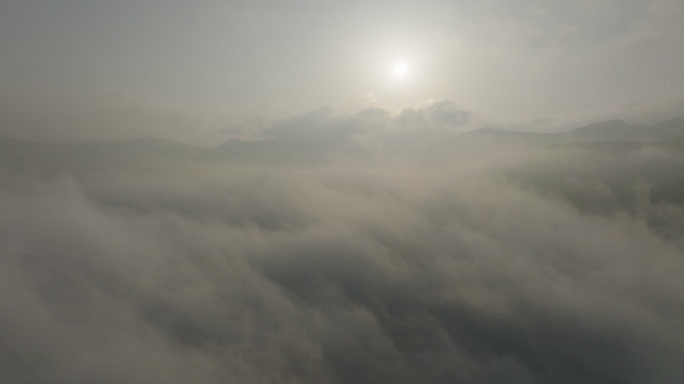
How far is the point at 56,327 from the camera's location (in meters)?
38.5

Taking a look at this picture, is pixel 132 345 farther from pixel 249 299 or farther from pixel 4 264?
pixel 4 264

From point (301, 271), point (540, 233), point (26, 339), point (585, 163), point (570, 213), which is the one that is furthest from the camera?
point (585, 163)

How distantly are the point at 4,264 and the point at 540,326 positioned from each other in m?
75.4

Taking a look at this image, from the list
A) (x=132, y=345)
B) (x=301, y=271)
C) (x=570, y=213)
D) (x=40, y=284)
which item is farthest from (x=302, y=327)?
(x=570, y=213)

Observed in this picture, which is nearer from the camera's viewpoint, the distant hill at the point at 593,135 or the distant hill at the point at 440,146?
the distant hill at the point at 440,146

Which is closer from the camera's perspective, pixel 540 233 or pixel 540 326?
pixel 540 326

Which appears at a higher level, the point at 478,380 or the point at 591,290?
the point at 591,290

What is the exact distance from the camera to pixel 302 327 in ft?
144

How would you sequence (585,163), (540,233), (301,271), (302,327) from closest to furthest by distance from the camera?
1. (302,327)
2. (301,271)
3. (540,233)
4. (585,163)

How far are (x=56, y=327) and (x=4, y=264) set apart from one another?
20.6 m

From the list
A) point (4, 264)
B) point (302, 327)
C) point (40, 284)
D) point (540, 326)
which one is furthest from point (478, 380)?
point (4, 264)

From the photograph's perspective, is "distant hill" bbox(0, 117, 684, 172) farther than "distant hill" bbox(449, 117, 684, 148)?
No

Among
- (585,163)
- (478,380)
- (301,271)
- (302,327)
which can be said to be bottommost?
(478,380)

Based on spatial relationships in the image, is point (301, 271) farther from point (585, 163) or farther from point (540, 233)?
point (585, 163)
